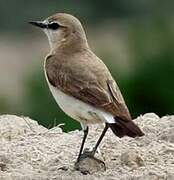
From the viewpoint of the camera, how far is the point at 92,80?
32.6 ft

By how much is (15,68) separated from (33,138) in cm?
1432

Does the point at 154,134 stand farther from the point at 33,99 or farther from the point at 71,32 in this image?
the point at 33,99

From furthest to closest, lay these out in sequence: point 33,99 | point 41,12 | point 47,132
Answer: point 41,12 → point 33,99 → point 47,132

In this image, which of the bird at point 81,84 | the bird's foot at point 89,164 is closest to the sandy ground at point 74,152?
the bird's foot at point 89,164

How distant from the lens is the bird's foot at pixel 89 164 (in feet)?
32.6

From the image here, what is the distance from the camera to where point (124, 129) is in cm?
950

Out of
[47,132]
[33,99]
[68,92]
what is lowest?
[33,99]

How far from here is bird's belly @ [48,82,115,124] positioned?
9.72 metres

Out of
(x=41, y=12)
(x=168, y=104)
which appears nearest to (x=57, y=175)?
(x=168, y=104)

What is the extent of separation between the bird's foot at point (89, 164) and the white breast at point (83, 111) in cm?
33

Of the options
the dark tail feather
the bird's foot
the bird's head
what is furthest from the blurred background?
the dark tail feather

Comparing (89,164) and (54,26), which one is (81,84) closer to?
(89,164)

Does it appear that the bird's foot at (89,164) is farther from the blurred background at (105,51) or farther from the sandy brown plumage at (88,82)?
the blurred background at (105,51)

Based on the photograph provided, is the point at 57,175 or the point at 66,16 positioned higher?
the point at 66,16
